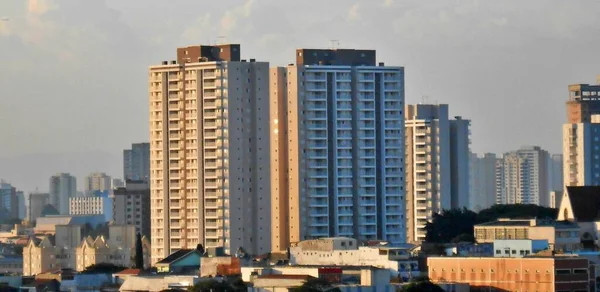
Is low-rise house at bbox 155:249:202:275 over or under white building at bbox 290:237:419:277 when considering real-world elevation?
under

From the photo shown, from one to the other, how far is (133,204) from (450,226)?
51.5 meters

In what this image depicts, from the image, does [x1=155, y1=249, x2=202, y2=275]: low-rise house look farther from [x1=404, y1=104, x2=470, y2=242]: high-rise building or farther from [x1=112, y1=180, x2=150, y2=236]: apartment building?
[x1=112, y1=180, x2=150, y2=236]: apartment building

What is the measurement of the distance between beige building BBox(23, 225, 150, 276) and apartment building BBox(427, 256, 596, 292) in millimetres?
44524

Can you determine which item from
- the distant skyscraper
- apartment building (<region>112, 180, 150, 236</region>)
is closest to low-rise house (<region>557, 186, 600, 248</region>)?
the distant skyscraper

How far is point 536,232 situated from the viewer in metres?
95.4

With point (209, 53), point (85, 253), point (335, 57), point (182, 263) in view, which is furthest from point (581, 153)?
point (182, 263)

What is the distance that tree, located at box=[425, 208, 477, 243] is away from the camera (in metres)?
108

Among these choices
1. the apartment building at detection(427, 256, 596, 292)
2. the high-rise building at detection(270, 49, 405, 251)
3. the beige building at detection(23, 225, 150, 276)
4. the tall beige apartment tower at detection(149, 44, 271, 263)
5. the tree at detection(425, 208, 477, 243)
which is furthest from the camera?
the beige building at detection(23, 225, 150, 276)

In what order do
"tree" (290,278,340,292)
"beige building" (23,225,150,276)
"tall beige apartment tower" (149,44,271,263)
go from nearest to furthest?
1. "tree" (290,278,340,292)
2. "tall beige apartment tower" (149,44,271,263)
3. "beige building" (23,225,150,276)

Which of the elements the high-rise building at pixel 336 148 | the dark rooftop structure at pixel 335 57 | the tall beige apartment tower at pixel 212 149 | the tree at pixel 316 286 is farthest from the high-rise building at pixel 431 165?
the tree at pixel 316 286

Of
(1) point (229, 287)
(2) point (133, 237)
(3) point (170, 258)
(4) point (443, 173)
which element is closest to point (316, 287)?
(1) point (229, 287)

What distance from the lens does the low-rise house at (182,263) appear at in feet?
316

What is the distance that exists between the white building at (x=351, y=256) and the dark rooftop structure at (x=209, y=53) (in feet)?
62.1

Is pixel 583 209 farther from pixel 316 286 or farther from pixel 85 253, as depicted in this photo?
pixel 85 253
